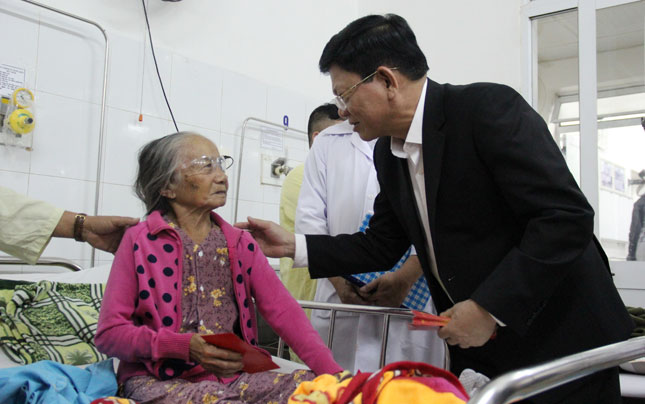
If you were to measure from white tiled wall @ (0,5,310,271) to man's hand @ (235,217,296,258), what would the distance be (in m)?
1.50

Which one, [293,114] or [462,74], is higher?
[462,74]

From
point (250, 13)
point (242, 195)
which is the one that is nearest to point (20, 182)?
point (242, 195)

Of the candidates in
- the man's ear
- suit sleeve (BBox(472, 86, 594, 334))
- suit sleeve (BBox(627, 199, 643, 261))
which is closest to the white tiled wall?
the man's ear

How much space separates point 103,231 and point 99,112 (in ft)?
5.17

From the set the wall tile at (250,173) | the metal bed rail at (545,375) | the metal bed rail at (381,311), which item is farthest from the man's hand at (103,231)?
the wall tile at (250,173)

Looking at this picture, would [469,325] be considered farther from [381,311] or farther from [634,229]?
[634,229]

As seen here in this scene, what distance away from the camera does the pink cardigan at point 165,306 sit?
4.97ft

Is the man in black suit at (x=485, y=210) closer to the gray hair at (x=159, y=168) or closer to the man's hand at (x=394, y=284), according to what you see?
the man's hand at (x=394, y=284)

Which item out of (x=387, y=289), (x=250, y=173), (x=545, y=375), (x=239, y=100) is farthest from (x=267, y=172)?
(x=545, y=375)

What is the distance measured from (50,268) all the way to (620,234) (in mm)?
3659

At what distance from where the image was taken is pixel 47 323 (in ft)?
6.64

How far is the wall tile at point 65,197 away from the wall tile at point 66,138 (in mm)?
40

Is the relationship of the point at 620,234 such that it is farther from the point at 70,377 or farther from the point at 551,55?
the point at 70,377

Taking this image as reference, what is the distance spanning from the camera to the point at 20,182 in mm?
2926
